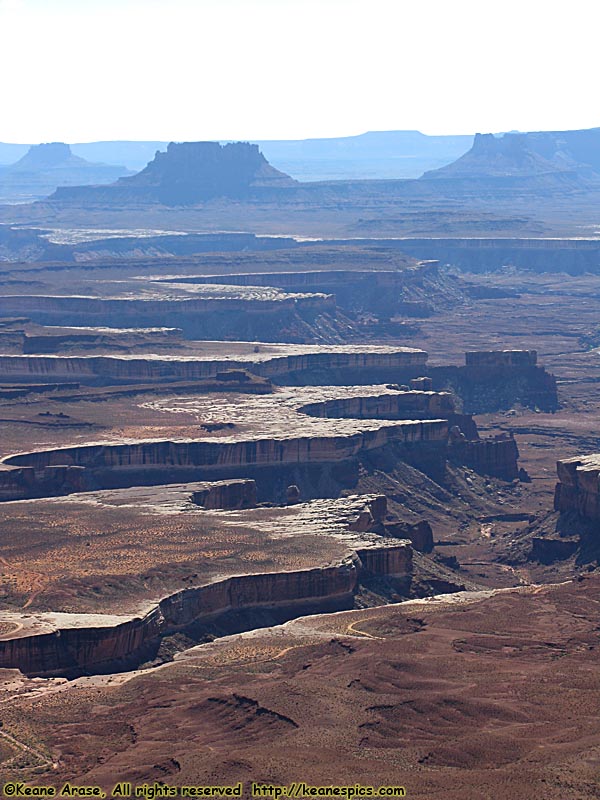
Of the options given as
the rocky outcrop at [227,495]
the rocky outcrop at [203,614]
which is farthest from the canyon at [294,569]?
the rocky outcrop at [227,495]

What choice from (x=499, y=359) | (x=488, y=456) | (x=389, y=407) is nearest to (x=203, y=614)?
(x=488, y=456)

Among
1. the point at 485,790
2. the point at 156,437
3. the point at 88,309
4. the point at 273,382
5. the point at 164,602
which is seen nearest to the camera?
the point at 485,790

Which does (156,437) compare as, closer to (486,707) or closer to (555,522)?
(555,522)

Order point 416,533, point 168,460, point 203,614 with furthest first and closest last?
point 168,460, point 416,533, point 203,614

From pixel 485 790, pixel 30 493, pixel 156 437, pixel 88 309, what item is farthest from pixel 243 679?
pixel 88 309

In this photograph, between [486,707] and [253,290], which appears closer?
[486,707]

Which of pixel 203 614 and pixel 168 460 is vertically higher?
pixel 168 460

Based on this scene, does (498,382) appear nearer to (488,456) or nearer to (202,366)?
(202,366)
